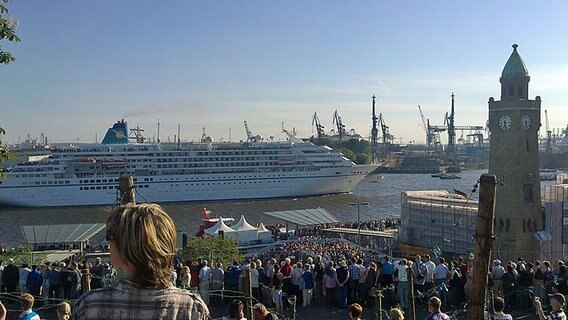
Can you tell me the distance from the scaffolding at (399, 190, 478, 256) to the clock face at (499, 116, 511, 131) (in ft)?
10.7

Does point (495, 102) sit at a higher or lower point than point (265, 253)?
higher

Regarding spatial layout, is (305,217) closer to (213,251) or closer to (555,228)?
(555,228)

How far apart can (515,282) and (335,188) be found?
5696 centimetres

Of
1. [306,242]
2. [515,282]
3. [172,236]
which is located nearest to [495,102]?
[306,242]

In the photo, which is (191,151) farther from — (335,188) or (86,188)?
(335,188)


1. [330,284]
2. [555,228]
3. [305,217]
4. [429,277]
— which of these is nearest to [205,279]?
[330,284]

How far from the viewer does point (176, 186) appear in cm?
5884

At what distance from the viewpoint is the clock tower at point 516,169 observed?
81.7 feet

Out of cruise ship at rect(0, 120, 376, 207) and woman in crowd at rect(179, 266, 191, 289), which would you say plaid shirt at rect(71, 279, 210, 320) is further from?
cruise ship at rect(0, 120, 376, 207)

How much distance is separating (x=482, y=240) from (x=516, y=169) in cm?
2023

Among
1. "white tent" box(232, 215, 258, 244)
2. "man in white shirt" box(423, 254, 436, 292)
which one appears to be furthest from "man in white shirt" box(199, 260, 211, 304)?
"white tent" box(232, 215, 258, 244)

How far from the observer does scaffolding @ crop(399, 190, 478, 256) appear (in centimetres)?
2542

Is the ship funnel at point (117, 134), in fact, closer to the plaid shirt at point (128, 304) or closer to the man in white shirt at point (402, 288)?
the man in white shirt at point (402, 288)

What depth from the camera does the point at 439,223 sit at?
1055 inches
